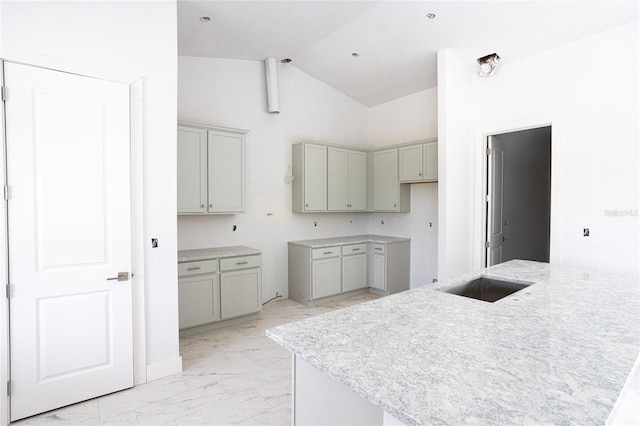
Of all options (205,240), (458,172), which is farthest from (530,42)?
(205,240)

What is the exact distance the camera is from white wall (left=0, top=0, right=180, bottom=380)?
236 cm

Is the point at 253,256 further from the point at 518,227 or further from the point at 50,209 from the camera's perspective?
the point at 518,227

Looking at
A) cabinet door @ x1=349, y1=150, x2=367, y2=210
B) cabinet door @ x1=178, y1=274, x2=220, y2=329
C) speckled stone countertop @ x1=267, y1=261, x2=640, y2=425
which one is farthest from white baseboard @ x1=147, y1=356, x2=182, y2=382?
cabinet door @ x1=349, y1=150, x2=367, y2=210

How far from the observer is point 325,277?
4.77 metres

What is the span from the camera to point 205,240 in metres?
4.26

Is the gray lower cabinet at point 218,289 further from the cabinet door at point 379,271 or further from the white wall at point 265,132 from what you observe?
the cabinet door at point 379,271

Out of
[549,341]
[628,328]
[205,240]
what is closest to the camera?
[549,341]

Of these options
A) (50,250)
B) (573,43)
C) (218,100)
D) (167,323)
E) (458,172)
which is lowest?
(167,323)

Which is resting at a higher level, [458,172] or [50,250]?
[458,172]

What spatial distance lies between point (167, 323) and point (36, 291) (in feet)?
2.95

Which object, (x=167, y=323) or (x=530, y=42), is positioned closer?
(x=167, y=323)

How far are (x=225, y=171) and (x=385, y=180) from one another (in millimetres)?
2466

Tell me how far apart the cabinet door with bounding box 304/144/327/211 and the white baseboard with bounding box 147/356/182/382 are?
2583mm

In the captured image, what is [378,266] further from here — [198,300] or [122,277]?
[122,277]
